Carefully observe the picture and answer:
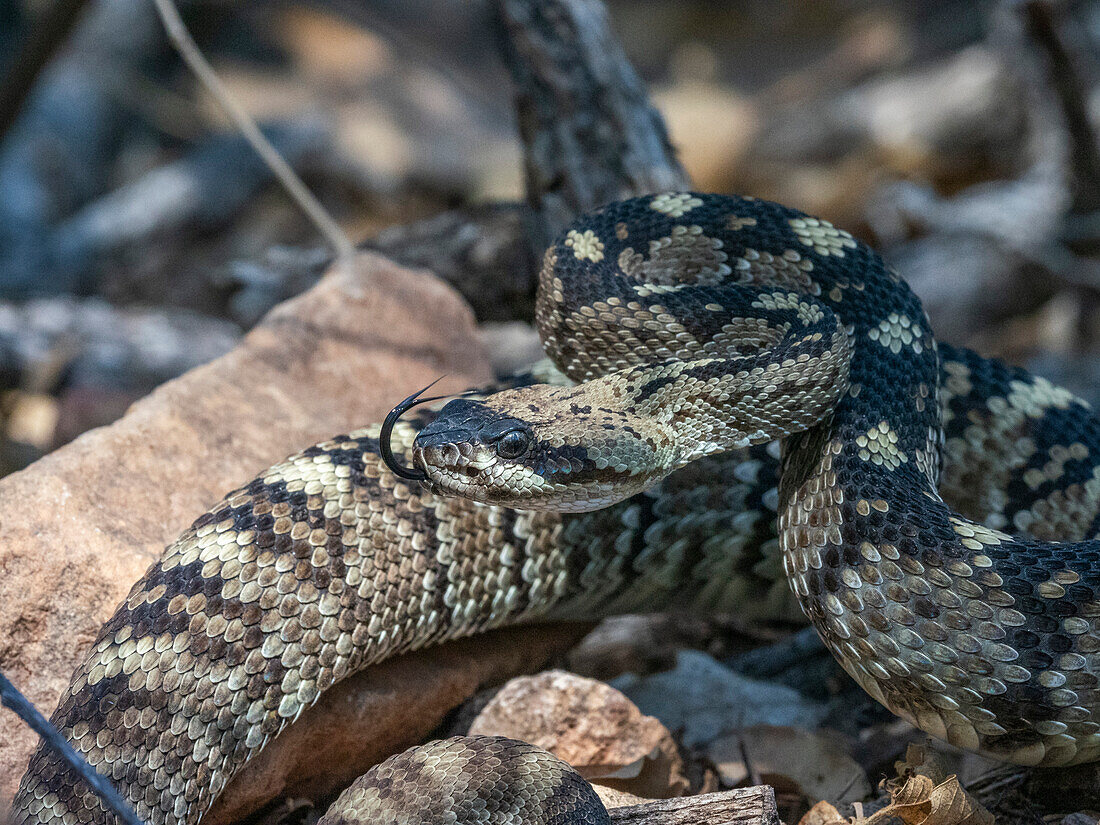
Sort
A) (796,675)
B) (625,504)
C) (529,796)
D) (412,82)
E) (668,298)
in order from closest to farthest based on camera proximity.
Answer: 1. (529,796)
2. (668,298)
3. (625,504)
4. (796,675)
5. (412,82)

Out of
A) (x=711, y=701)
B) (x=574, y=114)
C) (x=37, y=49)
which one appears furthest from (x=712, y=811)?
(x=37, y=49)

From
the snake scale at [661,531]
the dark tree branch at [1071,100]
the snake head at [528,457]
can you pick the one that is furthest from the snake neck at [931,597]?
the dark tree branch at [1071,100]

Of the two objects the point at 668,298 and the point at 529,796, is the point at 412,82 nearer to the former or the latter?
the point at 668,298

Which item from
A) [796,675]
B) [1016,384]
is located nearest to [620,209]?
[1016,384]

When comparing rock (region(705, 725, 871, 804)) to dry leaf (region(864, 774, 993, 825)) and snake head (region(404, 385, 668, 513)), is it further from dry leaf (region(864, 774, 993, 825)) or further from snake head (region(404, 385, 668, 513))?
snake head (region(404, 385, 668, 513))

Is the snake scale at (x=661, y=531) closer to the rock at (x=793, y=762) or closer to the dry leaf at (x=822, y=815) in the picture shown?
the dry leaf at (x=822, y=815)

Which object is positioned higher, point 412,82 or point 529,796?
point 412,82
